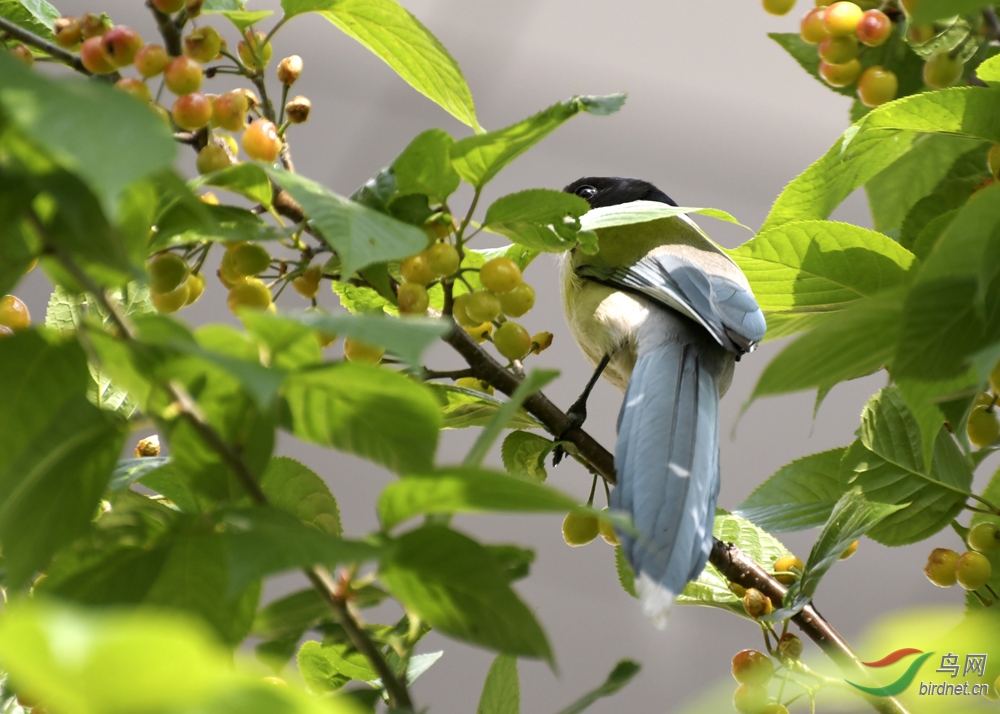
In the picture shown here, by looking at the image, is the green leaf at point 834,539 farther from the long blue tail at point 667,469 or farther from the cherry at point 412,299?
the cherry at point 412,299

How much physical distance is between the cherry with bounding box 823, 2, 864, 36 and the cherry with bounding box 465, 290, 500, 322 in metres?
0.55

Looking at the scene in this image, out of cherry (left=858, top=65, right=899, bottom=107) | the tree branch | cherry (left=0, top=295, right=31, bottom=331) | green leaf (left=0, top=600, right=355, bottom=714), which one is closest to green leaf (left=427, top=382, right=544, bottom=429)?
the tree branch

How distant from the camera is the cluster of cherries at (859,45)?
3.55ft

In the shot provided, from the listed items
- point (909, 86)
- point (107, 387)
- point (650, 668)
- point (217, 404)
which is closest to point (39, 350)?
point (217, 404)

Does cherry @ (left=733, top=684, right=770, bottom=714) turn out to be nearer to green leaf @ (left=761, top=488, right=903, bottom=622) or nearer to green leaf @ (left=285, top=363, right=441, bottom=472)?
green leaf @ (left=761, top=488, right=903, bottom=622)

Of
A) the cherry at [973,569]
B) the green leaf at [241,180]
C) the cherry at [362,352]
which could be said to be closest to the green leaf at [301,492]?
the cherry at [362,352]

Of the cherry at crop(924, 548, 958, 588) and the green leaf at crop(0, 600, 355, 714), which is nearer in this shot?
the green leaf at crop(0, 600, 355, 714)

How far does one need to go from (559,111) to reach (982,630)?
48 cm

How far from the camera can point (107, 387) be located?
99 centimetres

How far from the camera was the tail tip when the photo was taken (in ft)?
2.41

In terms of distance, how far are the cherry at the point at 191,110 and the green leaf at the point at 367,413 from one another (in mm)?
328

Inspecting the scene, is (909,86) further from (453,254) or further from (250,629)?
(250,629)

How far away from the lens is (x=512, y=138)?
0.70 m

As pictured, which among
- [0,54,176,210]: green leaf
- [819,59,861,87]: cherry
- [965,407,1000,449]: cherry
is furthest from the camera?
[819,59,861,87]: cherry
